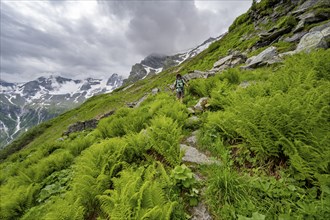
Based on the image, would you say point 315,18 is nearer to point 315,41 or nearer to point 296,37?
point 296,37

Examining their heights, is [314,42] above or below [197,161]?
below

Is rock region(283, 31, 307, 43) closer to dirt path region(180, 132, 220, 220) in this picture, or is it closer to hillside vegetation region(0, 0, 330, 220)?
hillside vegetation region(0, 0, 330, 220)

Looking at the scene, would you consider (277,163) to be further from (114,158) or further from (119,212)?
(114,158)

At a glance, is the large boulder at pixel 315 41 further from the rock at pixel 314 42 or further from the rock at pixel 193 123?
the rock at pixel 193 123

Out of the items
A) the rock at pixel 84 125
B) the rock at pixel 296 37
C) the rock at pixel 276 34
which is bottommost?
the rock at pixel 296 37

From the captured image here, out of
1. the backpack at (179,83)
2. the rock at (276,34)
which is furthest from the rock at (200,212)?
the rock at (276,34)

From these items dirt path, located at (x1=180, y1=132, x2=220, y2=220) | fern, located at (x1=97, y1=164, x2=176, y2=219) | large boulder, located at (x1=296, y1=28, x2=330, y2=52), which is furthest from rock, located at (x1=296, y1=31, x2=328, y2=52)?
fern, located at (x1=97, y1=164, x2=176, y2=219)

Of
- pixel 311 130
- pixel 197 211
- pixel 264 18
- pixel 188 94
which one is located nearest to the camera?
pixel 197 211

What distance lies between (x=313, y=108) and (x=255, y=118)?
0.99m

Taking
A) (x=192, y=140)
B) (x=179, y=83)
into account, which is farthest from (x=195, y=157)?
(x=179, y=83)

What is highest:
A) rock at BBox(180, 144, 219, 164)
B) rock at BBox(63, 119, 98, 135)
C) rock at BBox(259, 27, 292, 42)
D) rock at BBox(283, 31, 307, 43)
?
rock at BBox(180, 144, 219, 164)

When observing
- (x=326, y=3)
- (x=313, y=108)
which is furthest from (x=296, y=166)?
(x=326, y=3)

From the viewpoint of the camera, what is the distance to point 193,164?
160 inches

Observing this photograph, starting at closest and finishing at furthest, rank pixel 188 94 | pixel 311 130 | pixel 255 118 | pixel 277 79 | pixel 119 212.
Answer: pixel 119 212 < pixel 311 130 < pixel 255 118 < pixel 277 79 < pixel 188 94
